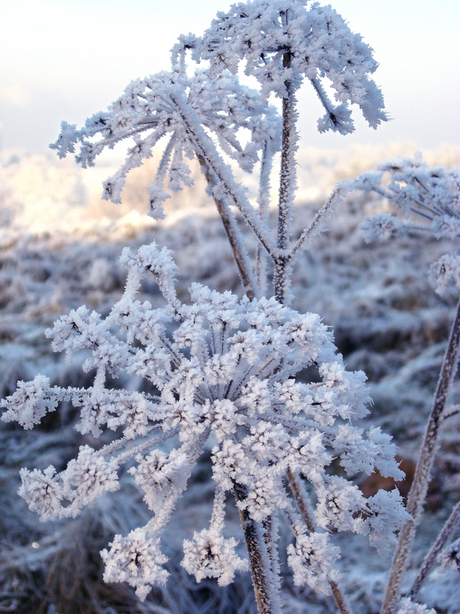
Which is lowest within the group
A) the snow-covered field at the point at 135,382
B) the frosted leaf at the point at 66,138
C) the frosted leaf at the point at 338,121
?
the snow-covered field at the point at 135,382

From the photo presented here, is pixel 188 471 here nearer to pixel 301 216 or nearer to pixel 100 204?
pixel 301 216

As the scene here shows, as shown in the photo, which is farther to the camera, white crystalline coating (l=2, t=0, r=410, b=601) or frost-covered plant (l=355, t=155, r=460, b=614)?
frost-covered plant (l=355, t=155, r=460, b=614)

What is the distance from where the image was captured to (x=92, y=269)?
655 centimetres

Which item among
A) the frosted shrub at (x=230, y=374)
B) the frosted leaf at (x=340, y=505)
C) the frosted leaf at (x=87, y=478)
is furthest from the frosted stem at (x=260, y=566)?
the frosted leaf at (x=87, y=478)

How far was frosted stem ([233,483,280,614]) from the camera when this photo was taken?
0.87 metres

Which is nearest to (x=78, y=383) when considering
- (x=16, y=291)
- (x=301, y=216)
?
(x=16, y=291)

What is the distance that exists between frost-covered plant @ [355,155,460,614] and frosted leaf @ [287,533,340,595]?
1.57 feet

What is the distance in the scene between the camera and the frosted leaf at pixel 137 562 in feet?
2.45

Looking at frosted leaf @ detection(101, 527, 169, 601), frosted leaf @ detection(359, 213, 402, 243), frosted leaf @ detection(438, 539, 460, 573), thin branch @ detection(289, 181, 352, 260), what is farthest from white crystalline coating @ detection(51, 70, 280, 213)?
frosted leaf @ detection(438, 539, 460, 573)

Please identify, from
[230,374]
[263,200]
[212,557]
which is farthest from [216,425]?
[263,200]

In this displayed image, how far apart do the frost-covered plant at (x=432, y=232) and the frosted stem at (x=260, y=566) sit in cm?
45

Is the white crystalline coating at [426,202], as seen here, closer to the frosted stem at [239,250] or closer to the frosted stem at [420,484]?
the frosted stem at [420,484]

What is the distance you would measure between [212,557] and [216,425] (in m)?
0.22

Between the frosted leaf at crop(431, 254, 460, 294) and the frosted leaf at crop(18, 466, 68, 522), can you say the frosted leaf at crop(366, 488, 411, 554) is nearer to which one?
the frosted leaf at crop(18, 466, 68, 522)
